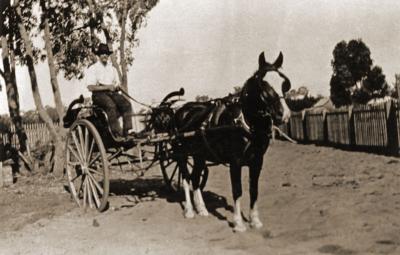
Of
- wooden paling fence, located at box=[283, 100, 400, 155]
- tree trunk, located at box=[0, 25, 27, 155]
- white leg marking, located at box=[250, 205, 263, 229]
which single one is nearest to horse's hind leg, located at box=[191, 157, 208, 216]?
white leg marking, located at box=[250, 205, 263, 229]

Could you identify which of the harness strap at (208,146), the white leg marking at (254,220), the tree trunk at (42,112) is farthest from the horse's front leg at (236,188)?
the tree trunk at (42,112)

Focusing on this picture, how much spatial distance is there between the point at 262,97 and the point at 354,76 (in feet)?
215

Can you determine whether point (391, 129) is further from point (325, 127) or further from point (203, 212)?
point (203, 212)

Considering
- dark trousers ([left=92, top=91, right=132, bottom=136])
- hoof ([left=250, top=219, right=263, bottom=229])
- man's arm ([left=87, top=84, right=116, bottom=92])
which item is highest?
man's arm ([left=87, top=84, right=116, bottom=92])

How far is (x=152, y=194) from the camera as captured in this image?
10.8 meters

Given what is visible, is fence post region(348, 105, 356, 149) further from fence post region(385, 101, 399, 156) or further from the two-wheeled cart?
the two-wheeled cart

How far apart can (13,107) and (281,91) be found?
42.2 feet

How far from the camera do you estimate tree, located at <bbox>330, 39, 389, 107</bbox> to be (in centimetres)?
6794

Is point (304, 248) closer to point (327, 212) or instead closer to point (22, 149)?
point (327, 212)

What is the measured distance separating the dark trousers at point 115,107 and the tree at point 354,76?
201 ft

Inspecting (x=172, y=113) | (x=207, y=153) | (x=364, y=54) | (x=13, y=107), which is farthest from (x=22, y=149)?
(x=364, y=54)

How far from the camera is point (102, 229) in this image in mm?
7992

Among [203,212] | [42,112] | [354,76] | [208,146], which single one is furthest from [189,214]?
[354,76]

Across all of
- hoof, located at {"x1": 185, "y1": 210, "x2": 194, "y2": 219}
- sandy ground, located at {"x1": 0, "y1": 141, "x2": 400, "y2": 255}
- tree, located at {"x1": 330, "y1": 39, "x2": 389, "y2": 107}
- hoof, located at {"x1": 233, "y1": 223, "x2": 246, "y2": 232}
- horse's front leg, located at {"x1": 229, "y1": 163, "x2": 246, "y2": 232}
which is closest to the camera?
sandy ground, located at {"x1": 0, "y1": 141, "x2": 400, "y2": 255}
